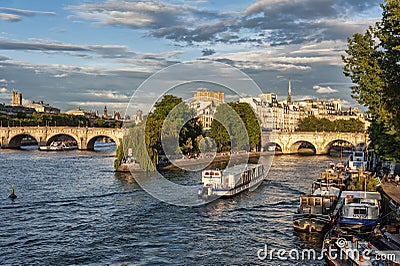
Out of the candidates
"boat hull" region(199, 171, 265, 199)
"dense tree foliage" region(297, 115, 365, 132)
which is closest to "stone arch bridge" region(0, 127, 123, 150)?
"dense tree foliage" region(297, 115, 365, 132)

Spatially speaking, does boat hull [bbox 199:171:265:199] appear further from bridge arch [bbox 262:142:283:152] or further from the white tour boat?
bridge arch [bbox 262:142:283:152]

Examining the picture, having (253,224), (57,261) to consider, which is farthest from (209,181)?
(57,261)

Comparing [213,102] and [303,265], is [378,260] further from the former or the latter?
[213,102]

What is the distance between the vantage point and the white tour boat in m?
40.0

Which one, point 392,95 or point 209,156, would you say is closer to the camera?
point 392,95

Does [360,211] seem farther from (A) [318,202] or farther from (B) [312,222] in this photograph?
(A) [318,202]

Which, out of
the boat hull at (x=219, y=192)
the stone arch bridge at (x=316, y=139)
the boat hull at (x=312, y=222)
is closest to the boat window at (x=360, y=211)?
the boat hull at (x=312, y=222)

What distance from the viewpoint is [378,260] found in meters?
19.2

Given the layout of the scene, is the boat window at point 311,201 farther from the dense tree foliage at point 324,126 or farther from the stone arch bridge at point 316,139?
the dense tree foliage at point 324,126

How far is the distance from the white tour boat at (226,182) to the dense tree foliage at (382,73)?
1108 centimetres

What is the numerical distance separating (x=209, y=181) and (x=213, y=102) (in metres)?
51.9

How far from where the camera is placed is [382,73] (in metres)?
33.9

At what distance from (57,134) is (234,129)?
110 ft

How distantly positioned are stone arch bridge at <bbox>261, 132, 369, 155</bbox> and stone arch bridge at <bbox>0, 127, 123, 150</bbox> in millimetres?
28172
